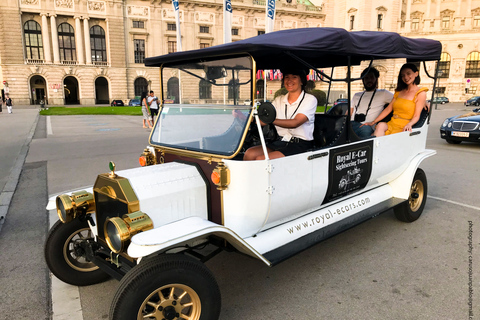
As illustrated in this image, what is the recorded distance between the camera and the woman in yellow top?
4812 millimetres

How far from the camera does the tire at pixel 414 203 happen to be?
476 cm

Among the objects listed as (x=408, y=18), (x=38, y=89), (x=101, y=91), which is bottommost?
(x=101, y=91)

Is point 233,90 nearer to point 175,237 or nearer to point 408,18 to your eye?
point 175,237

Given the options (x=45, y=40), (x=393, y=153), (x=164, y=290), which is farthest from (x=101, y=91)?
(x=164, y=290)

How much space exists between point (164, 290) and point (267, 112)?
1.55 metres

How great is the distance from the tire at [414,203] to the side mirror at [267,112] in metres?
2.90

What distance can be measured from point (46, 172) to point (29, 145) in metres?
4.66

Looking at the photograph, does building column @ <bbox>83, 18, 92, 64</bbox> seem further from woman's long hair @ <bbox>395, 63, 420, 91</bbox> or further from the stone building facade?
woman's long hair @ <bbox>395, 63, 420, 91</bbox>

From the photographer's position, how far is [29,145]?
38.7 ft

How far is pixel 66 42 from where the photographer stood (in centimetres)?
5247

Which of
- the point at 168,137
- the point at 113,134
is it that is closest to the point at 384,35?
the point at 168,137

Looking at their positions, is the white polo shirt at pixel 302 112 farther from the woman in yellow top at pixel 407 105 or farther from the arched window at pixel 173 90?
the woman in yellow top at pixel 407 105

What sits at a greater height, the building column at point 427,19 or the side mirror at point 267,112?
the building column at point 427,19
